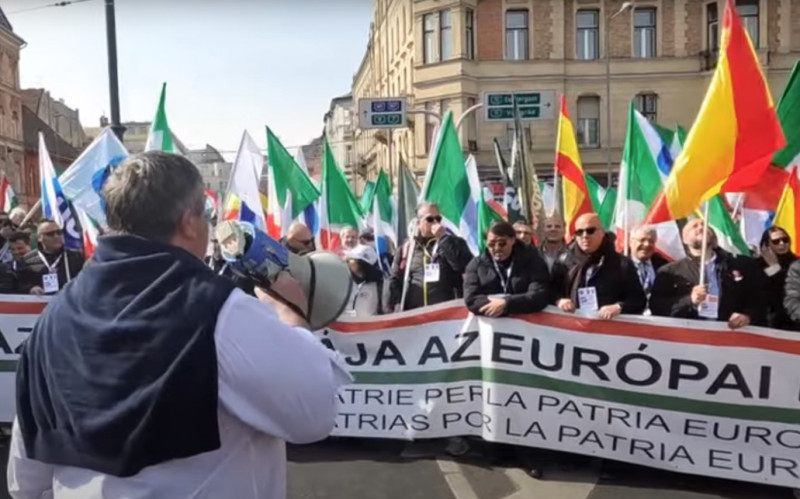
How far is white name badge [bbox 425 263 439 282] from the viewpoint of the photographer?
6.47 m

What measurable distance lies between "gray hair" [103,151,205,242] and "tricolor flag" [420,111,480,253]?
20.7 feet

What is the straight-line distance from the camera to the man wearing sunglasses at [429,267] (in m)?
6.45

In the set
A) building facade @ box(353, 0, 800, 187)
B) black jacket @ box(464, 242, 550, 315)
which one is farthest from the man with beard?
building facade @ box(353, 0, 800, 187)

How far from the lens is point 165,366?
1.46 metres

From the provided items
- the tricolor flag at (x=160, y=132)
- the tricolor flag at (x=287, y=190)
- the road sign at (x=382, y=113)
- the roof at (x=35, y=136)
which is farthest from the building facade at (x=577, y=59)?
the roof at (x=35, y=136)

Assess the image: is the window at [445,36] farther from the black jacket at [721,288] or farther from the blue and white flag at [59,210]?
the black jacket at [721,288]

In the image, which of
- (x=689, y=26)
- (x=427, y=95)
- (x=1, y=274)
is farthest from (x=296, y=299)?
(x=689, y=26)

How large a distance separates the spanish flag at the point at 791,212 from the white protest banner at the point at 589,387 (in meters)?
2.76

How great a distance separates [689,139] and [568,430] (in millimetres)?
2104

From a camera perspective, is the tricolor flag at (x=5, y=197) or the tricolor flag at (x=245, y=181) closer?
the tricolor flag at (x=245, y=181)

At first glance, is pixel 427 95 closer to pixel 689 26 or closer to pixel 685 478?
pixel 689 26

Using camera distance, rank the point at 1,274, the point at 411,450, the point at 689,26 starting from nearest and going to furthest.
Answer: the point at 411,450 < the point at 1,274 < the point at 689,26

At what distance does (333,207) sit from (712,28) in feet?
102

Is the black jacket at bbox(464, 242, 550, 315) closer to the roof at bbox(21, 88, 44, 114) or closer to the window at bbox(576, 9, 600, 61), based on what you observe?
the window at bbox(576, 9, 600, 61)
